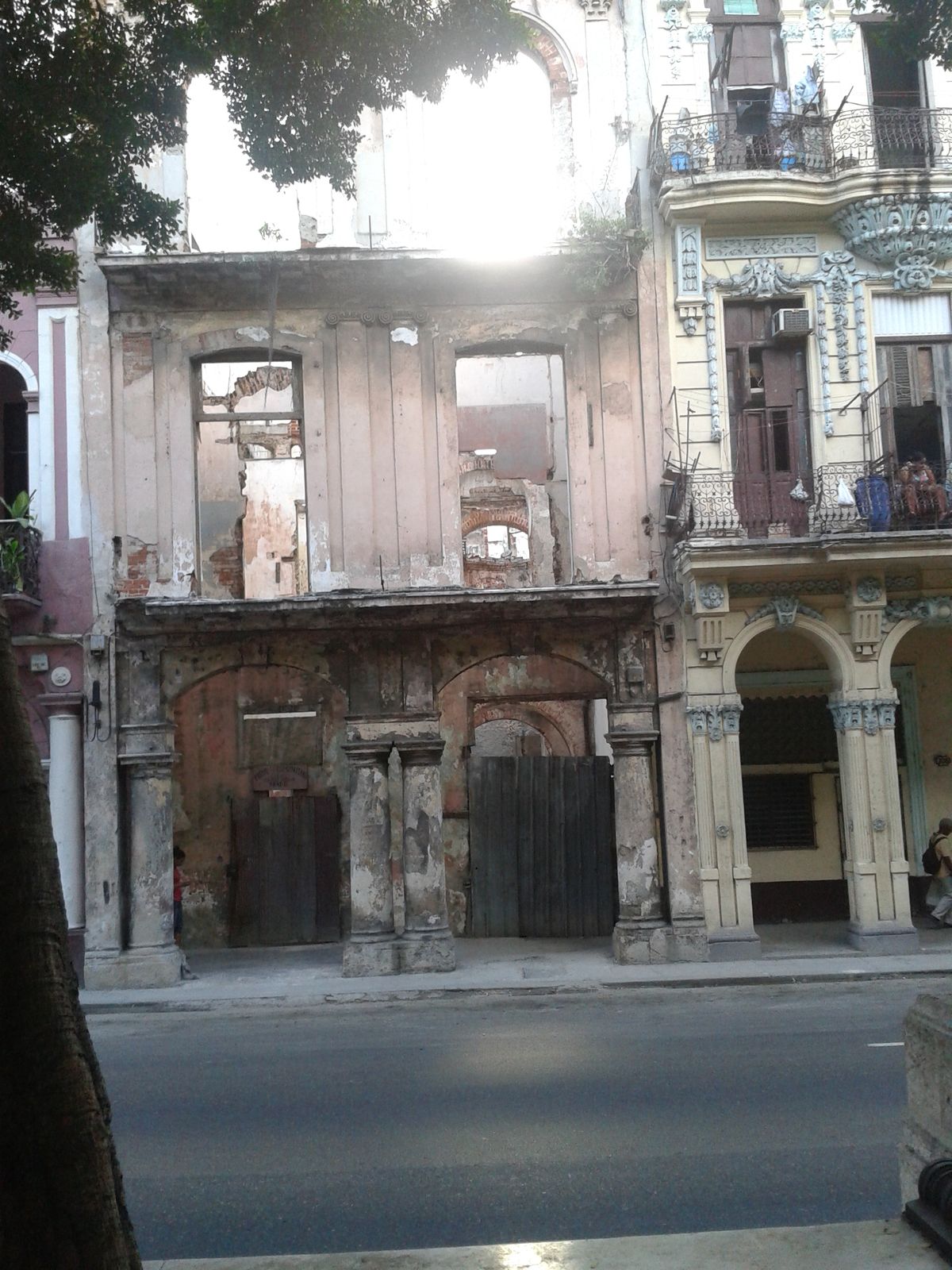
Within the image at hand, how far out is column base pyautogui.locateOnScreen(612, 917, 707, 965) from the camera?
48.1 ft

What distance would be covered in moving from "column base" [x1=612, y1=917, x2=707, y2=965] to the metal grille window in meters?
3.07

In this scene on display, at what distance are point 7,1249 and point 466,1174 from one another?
406cm

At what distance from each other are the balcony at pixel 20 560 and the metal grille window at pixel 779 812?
9976mm

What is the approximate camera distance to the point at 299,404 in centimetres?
1571

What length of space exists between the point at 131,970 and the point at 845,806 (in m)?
8.93

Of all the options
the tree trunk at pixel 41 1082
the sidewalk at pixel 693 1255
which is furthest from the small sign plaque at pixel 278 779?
the tree trunk at pixel 41 1082

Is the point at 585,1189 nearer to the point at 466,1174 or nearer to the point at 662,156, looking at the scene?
the point at 466,1174

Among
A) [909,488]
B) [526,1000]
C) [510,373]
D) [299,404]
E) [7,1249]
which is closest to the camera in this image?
[7,1249]

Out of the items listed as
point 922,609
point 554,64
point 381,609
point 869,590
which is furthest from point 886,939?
point 554,64

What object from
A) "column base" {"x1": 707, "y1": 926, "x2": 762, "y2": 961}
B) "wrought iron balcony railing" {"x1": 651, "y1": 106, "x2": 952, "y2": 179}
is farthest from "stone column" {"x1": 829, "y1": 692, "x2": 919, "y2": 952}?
"wrought iron balcony railing" {"x1": 651, "y1": 106, "x2": 952, "y2": 179}

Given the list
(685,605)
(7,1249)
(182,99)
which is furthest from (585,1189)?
(685,605)

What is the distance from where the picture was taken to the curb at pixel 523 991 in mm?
13289

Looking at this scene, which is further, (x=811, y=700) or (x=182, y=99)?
(x=811, y=700)

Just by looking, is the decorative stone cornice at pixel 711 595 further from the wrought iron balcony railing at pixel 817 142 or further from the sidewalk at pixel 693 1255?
the sidewalk at pixel 693 1255
